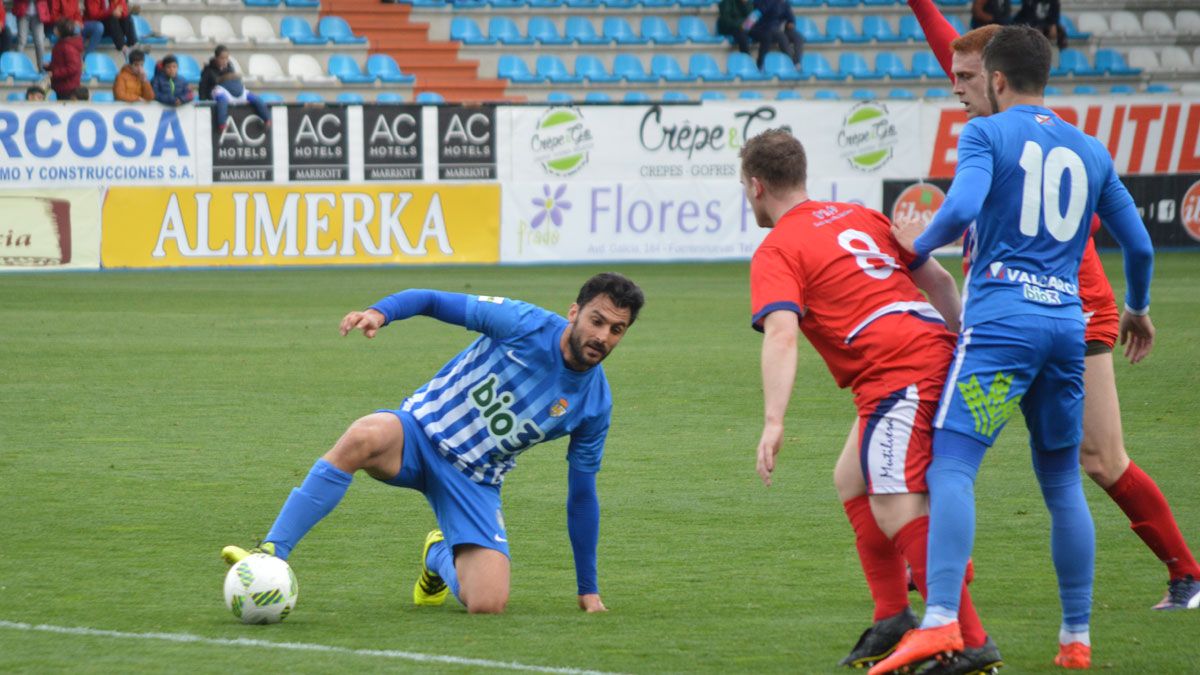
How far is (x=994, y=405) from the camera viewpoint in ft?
14.7

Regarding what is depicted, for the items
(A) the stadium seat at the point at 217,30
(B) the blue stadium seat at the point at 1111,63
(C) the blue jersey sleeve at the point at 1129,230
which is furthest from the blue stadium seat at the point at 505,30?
(C) the blue jersey sleeve at the point at 1129,230

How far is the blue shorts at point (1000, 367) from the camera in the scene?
4477 millimetres

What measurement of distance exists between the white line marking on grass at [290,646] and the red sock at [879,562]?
862 mm

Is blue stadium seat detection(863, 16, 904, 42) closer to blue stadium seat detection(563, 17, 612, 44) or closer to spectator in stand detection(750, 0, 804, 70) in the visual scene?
spectator in stand detection(750, 0, 804, 70)

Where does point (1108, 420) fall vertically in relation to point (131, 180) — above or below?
above

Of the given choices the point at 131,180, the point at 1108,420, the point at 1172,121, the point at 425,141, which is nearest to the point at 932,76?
the point at 1172,121

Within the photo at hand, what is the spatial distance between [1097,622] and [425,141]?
56.5 feet

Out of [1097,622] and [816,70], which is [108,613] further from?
[816,70]

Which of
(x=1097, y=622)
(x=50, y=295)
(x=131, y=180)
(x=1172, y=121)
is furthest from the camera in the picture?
(x=1172, y=121)

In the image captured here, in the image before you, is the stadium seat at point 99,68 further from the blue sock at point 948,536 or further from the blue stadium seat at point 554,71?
the blue sock at point 948,536

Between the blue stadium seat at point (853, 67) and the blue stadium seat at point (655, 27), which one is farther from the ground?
the blue stadium seat at point (655, 27)

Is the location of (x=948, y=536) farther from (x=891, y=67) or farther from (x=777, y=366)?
(x=891, y=67)

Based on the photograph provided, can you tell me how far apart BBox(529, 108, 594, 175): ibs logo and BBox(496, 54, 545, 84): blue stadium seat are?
379 cm

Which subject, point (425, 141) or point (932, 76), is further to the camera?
point (932, 76)
